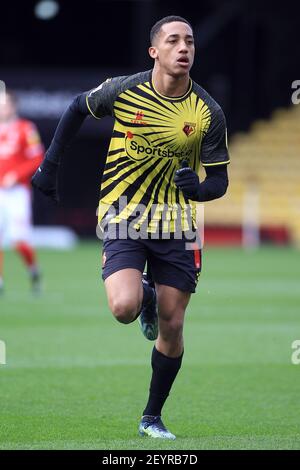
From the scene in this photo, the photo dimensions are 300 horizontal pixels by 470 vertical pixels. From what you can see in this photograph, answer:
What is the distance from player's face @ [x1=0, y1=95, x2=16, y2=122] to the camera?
15562 millimetres

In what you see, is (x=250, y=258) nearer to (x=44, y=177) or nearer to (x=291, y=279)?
(x=291, y=279)

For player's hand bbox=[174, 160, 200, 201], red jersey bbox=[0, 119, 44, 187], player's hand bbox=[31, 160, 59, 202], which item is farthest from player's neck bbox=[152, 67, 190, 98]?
red jersey bbox=[0, 119, 44, 187]

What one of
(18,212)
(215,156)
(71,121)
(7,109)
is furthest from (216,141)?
(7,109)

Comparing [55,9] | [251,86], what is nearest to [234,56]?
[251,86]

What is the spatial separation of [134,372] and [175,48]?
342cm

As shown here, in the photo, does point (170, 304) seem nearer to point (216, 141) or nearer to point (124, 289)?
point (124, 289)

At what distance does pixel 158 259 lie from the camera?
6879 millimetres

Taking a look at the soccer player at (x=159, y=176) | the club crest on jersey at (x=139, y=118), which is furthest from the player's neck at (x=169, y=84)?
the club crest on jersey at (x=139, y=118)

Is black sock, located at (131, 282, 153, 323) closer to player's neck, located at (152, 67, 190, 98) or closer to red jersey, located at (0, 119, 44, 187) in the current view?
player's neck, located at (152, 67, 190, 98)

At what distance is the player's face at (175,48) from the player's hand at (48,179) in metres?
0.91

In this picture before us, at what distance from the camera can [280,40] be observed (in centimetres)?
2914

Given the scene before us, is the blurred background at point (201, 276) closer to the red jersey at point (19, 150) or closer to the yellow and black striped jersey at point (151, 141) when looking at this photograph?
the yellow and black striped jersey at point (151, 141)

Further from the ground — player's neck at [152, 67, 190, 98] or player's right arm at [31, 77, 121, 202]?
player's neck at [152, 67, 190, 98]

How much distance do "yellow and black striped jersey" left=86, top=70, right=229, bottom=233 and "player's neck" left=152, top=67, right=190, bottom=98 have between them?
28 millimetres
